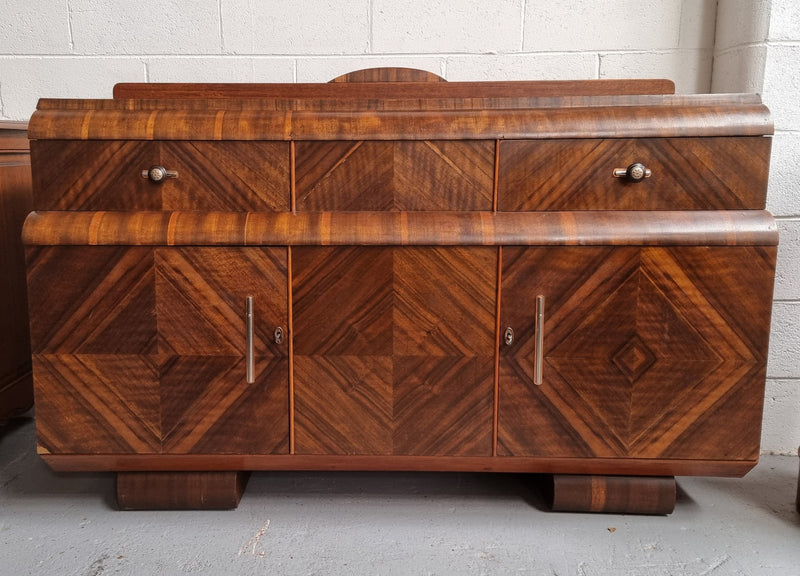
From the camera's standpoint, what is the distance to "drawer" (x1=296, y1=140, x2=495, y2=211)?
4.04 ft

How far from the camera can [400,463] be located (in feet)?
4.26

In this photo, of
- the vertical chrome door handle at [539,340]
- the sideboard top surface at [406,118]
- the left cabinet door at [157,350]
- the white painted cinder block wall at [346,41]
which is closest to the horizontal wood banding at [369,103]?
the sideboard top surface at [406,118]

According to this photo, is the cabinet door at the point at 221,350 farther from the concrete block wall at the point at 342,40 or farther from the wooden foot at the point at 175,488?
the concrete block wall at the point at 342,40

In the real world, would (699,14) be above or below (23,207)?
above

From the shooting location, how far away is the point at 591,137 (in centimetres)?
121

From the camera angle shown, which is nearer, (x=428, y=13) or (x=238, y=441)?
(x=238, y=441)

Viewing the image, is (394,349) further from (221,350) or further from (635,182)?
(635,182)

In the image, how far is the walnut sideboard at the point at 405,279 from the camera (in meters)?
1.22

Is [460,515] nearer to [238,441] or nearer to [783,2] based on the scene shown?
[238,441]

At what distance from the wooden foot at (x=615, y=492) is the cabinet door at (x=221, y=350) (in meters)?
0.61

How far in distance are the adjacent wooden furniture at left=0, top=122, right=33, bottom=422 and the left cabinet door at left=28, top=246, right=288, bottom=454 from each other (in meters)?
0.47

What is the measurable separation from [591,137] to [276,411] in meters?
0.84

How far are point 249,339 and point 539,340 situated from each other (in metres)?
0.58

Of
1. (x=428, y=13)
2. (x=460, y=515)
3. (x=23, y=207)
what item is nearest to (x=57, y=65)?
(x=23, y=207)
